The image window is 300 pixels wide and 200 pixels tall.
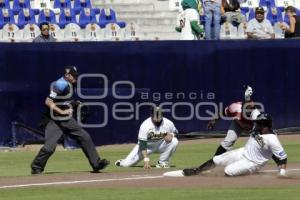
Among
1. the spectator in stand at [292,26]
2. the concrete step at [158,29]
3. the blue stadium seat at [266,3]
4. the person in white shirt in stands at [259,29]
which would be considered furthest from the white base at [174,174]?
the blue stadium seat at [266,3]

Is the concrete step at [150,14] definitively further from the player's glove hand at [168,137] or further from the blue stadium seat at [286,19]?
the player's glove hand at [168,137]

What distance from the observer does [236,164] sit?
51.3 feet

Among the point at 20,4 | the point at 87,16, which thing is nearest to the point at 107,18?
the point at 87,16

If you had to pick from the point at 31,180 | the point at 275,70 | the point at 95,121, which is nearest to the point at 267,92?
the point at 275,70

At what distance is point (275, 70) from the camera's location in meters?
23.9

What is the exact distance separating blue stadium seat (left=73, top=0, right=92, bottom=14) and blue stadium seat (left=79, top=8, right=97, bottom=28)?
0.80 ft

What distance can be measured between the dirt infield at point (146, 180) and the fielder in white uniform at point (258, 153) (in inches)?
5.6

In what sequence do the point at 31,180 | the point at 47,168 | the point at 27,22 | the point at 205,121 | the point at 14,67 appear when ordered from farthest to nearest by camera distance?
the point at 27,22 → the point at 205,121 → the point at 14,67 → the point at 47,168 → the point at 31,180

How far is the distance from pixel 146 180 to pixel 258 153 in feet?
5.71

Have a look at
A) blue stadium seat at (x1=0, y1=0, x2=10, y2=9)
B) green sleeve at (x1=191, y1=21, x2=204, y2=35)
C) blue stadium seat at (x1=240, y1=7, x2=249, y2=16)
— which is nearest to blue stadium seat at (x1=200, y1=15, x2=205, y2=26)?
green sleeve at (x1=191, y1=21, x2=204, y2=35)

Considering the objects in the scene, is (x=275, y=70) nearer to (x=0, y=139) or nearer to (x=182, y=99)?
(x=182, y=99)

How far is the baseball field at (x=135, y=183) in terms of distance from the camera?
1345 cm

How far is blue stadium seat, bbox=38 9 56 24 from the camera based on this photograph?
26.7m

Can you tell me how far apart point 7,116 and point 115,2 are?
8.30 m
